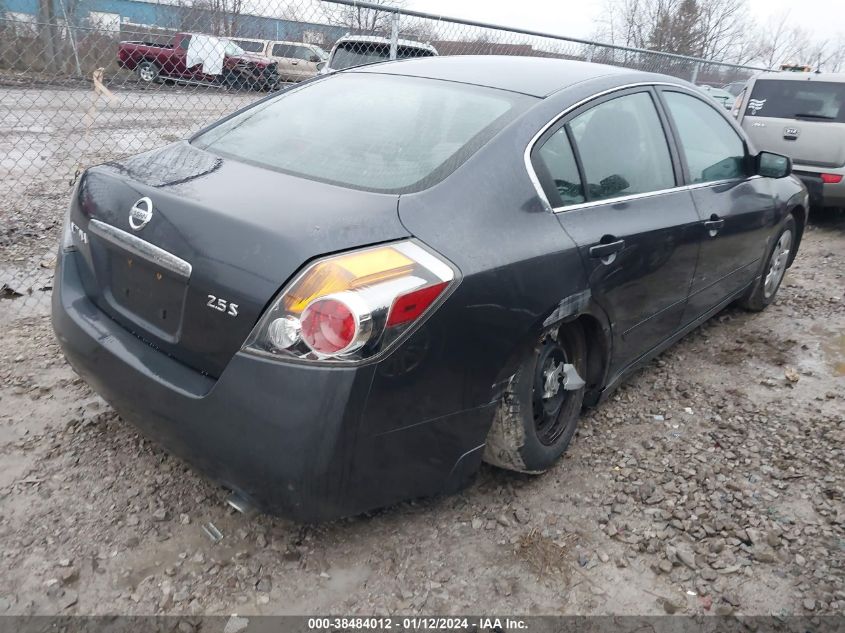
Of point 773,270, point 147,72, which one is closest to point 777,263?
point 773,270

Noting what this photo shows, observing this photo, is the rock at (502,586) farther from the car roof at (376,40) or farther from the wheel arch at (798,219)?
the car roof at (376,40)

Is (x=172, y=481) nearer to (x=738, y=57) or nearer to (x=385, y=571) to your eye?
(x=385, y=571)

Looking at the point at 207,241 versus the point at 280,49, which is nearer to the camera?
the point at 207,241

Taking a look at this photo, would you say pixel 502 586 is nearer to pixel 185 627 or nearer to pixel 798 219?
pixel 185 627

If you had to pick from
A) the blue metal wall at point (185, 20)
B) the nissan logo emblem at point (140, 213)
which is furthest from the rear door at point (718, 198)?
the blue metal wall at point (185, 20)

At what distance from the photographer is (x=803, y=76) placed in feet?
26.2

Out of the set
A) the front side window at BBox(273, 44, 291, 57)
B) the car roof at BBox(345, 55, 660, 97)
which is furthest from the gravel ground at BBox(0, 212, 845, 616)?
the front side window at BBox(273, 44, 291, 57)

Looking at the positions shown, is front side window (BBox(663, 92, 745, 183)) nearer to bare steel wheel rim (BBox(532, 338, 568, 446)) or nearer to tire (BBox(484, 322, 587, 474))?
tire (BBox(484, 322, 587, 474))

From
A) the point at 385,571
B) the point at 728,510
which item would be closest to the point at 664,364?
the point at 728,510

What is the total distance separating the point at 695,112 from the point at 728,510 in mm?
2162

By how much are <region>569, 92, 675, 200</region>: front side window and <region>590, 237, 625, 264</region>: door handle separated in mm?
207

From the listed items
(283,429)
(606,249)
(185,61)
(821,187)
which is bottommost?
(821,187)

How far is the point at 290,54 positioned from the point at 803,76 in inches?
258

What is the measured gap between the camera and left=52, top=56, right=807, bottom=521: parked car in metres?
1.81
